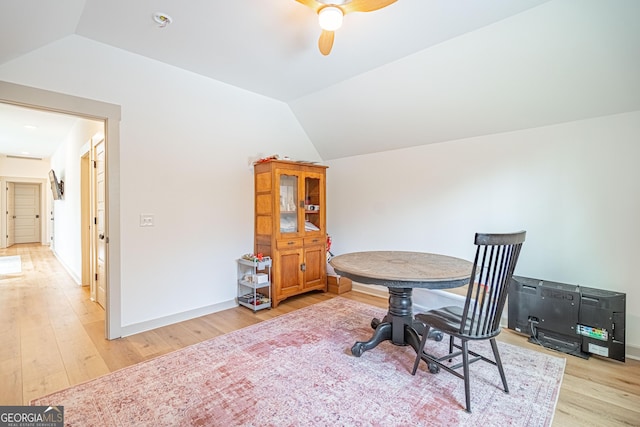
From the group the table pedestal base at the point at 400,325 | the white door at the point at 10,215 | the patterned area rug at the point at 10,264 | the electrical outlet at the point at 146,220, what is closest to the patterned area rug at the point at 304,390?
the table pedestal base at the point at 400,325

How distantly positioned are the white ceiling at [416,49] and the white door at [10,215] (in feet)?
30.2

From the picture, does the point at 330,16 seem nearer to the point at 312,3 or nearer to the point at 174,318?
the point at 312,3

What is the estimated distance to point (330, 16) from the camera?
169cm

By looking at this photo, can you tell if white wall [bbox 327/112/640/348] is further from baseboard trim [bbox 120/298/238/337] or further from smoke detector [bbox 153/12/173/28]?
smoke detector [bbox 153/12/173/28]

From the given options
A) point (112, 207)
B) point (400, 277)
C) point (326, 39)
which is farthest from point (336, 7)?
point (112, 207)

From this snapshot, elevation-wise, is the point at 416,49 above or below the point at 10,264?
above

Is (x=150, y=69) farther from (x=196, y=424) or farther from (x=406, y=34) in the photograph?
(x=196, y=424)

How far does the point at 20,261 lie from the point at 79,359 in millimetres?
5992

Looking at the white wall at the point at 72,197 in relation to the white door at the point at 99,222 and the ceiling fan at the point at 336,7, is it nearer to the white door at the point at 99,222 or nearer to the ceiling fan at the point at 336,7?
the white door at the point at 99,222

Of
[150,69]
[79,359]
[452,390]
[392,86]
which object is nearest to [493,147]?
[392,86]

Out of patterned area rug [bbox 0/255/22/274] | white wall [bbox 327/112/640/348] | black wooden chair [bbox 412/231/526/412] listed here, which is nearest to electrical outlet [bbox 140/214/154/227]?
black wooden chair [bbox 412/231/526/412]

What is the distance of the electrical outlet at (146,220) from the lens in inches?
109

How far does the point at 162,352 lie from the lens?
237cm

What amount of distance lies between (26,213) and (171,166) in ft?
32.0
